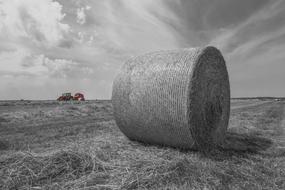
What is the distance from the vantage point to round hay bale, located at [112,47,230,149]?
21.0 ft

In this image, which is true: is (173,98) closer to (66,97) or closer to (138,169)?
(138,169)

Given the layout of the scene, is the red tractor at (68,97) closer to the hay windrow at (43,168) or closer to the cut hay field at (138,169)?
the cut hay field at (138,169)

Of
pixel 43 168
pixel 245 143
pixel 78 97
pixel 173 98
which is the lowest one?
pixel 43 168

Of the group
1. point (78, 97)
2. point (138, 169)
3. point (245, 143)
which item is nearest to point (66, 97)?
point (78, 97)

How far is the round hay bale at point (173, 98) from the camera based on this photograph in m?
6.39

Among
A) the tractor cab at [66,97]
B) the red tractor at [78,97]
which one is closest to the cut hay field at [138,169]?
the tractor cab at [66,97]

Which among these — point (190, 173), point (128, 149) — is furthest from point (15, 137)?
point (190, 173)

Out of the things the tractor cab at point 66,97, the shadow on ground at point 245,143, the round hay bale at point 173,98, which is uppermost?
the tractor cab at point 66,97

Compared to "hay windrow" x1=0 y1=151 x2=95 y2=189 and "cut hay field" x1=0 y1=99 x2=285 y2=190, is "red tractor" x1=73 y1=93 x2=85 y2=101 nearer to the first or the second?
"cut hay field" x1=0 y1=99 x2=285 y2=190

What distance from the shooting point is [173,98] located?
640cm

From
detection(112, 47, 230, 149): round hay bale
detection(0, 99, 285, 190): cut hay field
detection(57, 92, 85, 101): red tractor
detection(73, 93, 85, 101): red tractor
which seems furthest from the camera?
detection(73, 93, 85, 101): red tractor

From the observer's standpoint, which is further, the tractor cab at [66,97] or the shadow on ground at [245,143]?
the tractor cab at [66,97]

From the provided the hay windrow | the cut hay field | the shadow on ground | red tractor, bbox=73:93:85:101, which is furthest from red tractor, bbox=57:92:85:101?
the hay windrow

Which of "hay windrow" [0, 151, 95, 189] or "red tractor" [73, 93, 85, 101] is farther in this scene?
"red tractor" [73, 93, 85, 101]
